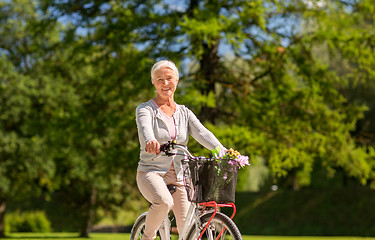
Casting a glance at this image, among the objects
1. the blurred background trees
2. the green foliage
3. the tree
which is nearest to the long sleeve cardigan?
the blurred background trees

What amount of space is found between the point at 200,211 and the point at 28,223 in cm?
2467

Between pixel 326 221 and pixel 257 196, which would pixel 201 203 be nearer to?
pixel 326 221

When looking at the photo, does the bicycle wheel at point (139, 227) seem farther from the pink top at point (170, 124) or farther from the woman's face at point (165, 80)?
the woman's face at point (165, 80)

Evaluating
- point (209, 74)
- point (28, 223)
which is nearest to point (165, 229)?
point (209, 74)

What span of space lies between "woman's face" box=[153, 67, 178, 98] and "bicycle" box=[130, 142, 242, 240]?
46cm

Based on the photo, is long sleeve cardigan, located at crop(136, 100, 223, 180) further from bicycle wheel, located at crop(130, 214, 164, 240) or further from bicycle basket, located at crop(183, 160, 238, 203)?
bicycle wheel, located at crop(130, 214, 164, 240)

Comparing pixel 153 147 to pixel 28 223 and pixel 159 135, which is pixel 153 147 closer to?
pixel 159 135

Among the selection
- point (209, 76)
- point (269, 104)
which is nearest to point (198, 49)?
point (209, 76)

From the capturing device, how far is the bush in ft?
90.5

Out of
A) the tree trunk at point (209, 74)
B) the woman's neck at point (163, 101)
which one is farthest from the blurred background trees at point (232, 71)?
the woman's neck at point (163, 101)

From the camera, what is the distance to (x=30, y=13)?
27344 mm

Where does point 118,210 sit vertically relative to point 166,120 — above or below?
below

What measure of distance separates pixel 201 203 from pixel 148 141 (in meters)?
0.58

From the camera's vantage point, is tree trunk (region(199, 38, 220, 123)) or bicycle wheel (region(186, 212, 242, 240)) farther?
tree trunk (region(199, 38, 220, 123))
